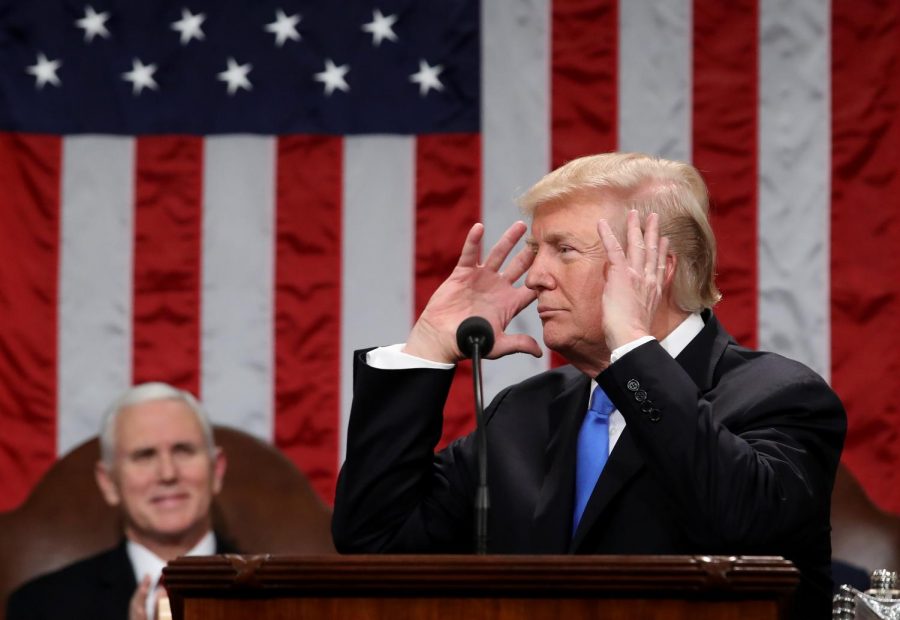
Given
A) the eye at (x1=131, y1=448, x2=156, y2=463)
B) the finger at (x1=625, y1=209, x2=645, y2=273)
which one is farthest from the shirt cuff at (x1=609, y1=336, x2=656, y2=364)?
the eye at (x1=131, y1=448, x2=156, y2=463)

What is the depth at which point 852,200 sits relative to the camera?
4.39 m

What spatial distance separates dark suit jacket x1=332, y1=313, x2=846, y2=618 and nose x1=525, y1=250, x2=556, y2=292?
197 millimetres

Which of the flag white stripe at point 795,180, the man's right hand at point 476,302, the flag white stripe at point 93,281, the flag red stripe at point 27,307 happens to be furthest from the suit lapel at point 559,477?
the flag red stripe at point 27,307

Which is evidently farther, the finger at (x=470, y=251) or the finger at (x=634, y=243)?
the finger at (x=470, y=251)

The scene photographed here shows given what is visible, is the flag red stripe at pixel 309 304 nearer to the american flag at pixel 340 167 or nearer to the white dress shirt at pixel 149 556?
the american flag at pixel 340 167

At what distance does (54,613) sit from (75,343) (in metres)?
0.86

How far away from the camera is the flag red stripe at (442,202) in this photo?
4.52 meters

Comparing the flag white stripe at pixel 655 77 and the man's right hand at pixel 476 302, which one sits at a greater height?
the flag white stripe at pixel 655 77

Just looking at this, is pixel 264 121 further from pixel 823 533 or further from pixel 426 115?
pixel 823 533

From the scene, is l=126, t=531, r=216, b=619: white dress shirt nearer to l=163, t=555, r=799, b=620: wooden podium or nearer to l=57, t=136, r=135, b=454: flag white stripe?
l=57, t=136, r=135, b=454: flag white stripe

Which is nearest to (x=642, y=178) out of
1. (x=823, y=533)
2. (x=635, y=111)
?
(x=823, y=533)

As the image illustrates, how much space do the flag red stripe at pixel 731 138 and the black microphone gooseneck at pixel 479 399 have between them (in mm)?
2305

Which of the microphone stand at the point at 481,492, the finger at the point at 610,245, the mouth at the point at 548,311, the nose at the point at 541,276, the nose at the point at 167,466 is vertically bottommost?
the nose at the point at 167,466

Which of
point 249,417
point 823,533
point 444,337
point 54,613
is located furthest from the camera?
point 249,417
